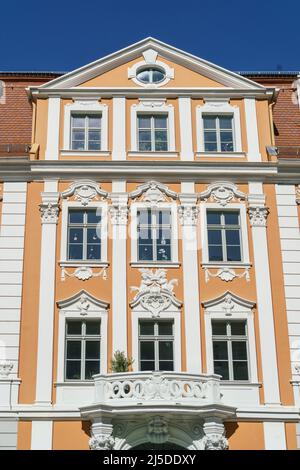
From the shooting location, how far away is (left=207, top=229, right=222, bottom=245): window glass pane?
23781 mm

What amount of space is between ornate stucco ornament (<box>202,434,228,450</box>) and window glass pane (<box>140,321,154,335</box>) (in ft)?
11.6

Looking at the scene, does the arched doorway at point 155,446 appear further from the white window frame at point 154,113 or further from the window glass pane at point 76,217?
the white window frame at point 154,113

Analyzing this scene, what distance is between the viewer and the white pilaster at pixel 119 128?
24.9 m

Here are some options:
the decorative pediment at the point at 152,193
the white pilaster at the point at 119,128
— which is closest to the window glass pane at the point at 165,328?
the decorative pediment at the point at 152,193

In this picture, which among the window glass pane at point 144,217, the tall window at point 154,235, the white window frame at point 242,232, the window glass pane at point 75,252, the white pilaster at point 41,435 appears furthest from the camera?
the window glass pane at point 144,217

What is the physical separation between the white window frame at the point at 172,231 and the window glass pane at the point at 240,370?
3572 millimetres

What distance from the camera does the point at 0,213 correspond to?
78.9 ft

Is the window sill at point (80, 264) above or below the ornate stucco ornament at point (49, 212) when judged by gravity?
below

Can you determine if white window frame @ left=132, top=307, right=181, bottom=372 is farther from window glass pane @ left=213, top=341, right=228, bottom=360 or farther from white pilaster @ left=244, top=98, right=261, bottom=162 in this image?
white pilaster @ left=244, top=98, right=261, bottom=162

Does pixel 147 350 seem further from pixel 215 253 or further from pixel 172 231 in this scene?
pixel 172 231

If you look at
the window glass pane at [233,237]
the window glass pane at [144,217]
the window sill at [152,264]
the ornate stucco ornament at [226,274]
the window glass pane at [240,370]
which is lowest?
the window glass pane at [240,370]

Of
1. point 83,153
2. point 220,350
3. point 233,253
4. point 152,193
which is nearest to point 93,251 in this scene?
point 152,193

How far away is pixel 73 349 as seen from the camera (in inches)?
876
